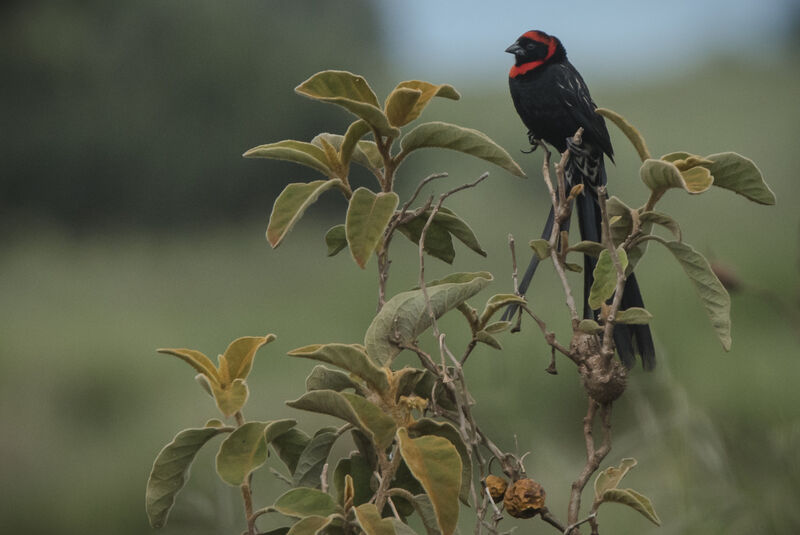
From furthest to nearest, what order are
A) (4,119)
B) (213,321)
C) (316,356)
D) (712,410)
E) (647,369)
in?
(4,119), (213,321), (712,410), (647,369), (316,356)

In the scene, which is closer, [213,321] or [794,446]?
[794,446]

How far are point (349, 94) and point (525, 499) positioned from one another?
24 cm

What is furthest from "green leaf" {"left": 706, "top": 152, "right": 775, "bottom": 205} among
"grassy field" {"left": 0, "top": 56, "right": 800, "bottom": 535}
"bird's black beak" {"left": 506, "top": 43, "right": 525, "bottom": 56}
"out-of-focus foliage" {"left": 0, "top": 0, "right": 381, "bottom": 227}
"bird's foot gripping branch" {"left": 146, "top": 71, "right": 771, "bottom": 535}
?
"out-of-focus foliage" {"left": 0, "top": 0, "right": 381, "bottom": 227}

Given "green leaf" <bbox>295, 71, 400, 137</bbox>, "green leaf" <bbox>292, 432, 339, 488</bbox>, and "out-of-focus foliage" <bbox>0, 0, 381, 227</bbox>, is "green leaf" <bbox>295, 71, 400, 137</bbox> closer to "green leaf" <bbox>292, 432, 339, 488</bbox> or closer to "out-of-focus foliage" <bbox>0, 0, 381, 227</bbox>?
"green leaf" <bbox>292, 432, 339, 488</bbox>

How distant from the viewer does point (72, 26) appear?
3559 millimetres

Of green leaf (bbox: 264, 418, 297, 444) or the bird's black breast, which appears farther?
the bird's black breast

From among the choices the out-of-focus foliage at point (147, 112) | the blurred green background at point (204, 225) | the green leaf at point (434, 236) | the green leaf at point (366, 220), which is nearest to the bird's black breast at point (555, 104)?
the green leaf at point (434, 236)

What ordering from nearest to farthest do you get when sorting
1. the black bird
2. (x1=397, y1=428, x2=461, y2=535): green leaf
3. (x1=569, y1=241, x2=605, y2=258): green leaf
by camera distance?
1. (x1=397, y1=428, x2=461, y2=535): green leaf
2. (x1=569, y1=241, x2=605, y2=258): green leaf
3. the black bird

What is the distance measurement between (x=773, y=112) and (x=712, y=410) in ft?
8.11

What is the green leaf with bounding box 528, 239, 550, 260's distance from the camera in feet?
1.64

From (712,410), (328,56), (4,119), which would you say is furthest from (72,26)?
(712,410)

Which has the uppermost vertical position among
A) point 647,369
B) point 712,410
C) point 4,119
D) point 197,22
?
point 197,22

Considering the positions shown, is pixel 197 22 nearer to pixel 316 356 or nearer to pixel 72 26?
pixel 72 26

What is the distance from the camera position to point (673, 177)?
1.49 feet
